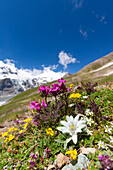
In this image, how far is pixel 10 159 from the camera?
2057mm

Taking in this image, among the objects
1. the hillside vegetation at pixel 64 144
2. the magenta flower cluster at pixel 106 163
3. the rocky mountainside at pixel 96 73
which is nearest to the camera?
the magenta flower cluster at pixel 106 163

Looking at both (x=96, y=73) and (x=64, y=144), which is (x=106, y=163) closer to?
(x=64, y=144)

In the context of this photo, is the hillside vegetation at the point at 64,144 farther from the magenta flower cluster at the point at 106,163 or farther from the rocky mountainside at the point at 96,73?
the rocky mountainside at the point at 96,73

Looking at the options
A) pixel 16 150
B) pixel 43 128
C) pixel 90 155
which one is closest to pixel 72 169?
pixel 90 155

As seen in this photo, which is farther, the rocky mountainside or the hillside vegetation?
the rocky mountainside

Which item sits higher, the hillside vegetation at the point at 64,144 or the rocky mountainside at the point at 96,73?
the rocky mountainside at the point at 96,73

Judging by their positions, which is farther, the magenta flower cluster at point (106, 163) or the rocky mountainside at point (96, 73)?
the rocky mountainside at point (96, 73)

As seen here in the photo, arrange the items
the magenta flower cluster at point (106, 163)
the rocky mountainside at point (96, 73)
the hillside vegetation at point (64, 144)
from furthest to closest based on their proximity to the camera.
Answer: the rocky mountainside at point (96, 73) → the hillside vegetation at point (64, 144) → the magenta flower cluster at point (106, 163)

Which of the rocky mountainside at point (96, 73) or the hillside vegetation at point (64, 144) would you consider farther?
the rocky mountainside at point (96, 73)

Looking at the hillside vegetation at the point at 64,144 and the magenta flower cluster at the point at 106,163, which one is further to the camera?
the hillside vegetation at the point at 64,144

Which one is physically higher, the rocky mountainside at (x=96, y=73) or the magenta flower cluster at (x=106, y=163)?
the rocky mountainside at (x=96, y=73)

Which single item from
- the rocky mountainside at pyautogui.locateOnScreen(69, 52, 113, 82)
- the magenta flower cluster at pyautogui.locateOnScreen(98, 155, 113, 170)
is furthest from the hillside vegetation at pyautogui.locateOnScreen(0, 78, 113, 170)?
the rocky mountainside at pyautogui.locateOnScreen(69, 52, 113, 82)

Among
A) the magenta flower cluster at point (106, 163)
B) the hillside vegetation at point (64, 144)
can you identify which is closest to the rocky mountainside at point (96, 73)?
the hillside vegetation at point (64, 144)

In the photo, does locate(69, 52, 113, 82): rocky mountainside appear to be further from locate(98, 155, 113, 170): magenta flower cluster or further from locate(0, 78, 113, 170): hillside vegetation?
locate(98, 155, 113, 170): magenta flower cluster
